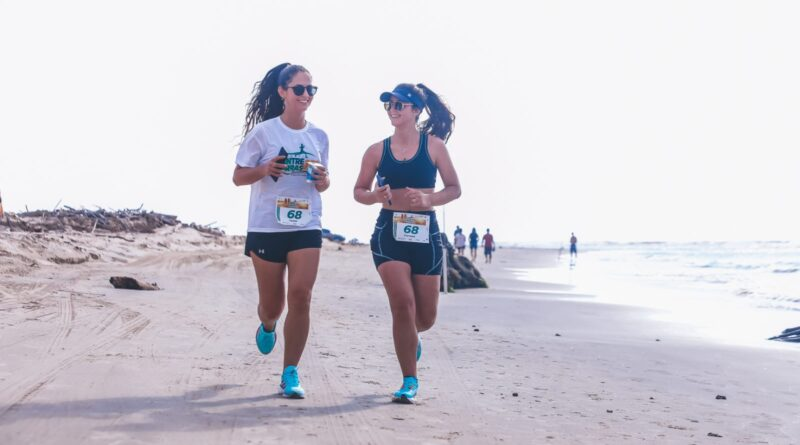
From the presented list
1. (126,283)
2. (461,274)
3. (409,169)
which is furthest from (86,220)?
(409,169)

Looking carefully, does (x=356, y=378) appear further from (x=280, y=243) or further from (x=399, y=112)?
(x=399, y=112)

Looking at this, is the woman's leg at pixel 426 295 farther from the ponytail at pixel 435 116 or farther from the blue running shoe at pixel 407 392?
the ponytail at pixel 435 116

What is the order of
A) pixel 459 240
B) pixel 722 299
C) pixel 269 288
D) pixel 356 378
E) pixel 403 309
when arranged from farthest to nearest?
pixel 459 240 < pixel 722 299 < pixel 356 378 < pixel 269 288 < pixel 403 309

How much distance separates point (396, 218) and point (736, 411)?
238 centimetres

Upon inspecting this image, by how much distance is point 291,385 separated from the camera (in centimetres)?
481

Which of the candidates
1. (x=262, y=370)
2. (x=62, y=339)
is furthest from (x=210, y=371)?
(x=62, y=339)

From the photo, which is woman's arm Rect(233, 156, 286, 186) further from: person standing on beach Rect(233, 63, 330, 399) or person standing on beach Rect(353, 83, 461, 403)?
person standing on beach Rect(353, 83, 461, 403)

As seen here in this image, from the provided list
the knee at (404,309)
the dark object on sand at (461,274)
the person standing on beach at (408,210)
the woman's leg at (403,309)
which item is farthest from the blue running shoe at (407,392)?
the dark object on sand at (461,274)

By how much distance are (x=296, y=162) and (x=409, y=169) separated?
702 millimetres

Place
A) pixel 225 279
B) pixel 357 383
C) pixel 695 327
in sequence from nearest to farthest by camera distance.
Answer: pixel 357 383 < pixel 695 327 < pixel 225 279

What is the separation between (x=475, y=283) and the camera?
18.1 metres

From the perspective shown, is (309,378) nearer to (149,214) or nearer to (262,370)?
(262,370)

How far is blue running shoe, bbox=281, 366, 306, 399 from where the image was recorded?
15.7ft

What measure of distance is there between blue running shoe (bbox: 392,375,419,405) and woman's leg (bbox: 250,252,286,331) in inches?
38.2
